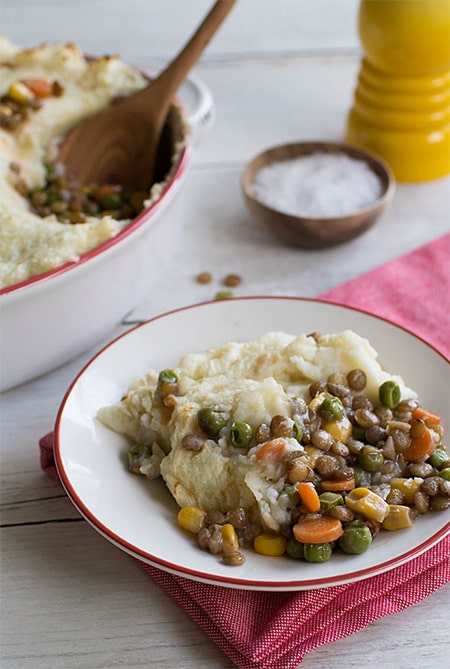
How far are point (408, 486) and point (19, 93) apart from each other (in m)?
1.76

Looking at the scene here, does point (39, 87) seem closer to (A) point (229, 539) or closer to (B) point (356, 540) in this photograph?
(A) point (229, 539)

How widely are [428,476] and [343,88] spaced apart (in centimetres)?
251

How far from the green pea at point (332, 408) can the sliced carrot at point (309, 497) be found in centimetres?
19

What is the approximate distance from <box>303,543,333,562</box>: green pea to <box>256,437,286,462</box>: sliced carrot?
0.59ft

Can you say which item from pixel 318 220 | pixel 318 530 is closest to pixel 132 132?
pixel 318 220

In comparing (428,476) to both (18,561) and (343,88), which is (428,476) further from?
(343,88)

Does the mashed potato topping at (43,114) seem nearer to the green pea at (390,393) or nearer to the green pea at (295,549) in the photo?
the green pea at (390,393)

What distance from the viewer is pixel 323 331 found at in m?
2.24

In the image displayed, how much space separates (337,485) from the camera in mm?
1720

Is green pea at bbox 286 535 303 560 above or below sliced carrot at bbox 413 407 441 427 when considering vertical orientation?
below

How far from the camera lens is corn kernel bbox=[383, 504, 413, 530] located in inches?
66.3

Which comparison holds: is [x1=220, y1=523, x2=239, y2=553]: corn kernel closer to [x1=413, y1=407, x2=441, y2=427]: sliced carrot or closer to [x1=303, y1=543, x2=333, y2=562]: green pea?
[x1=303, y1=543, x2=333, y2=562]: green pea

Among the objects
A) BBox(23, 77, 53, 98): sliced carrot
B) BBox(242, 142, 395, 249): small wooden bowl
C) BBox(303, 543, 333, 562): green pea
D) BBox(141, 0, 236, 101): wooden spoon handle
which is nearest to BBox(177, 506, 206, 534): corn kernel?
BBox(303, 543, 333, 562): green pea

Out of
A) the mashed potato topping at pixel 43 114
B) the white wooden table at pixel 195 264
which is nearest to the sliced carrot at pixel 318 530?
the white wooden table at pixel 195 264
